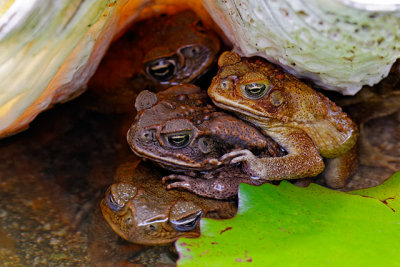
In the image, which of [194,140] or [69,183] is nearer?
[194,140]

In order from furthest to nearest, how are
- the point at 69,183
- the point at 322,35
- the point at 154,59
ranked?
1. the point at 154,59
2. the point at 69,183
3. the point at 322,35

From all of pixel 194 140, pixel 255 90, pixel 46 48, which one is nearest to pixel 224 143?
pixel 194 140

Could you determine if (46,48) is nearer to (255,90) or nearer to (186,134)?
(186,134)

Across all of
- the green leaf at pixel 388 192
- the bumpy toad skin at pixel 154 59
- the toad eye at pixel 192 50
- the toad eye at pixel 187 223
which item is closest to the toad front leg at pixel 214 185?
the toad eye at pixel 187 223

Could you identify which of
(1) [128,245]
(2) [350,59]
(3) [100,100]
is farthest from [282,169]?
(3) [100,100]

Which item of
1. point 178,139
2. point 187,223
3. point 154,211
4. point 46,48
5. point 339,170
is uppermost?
point 46,48

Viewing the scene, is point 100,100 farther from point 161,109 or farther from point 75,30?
point 75,30

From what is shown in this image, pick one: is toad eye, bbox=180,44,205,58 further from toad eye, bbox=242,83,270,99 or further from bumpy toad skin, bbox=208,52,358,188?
toad eye, bbox=242,83,270,99
